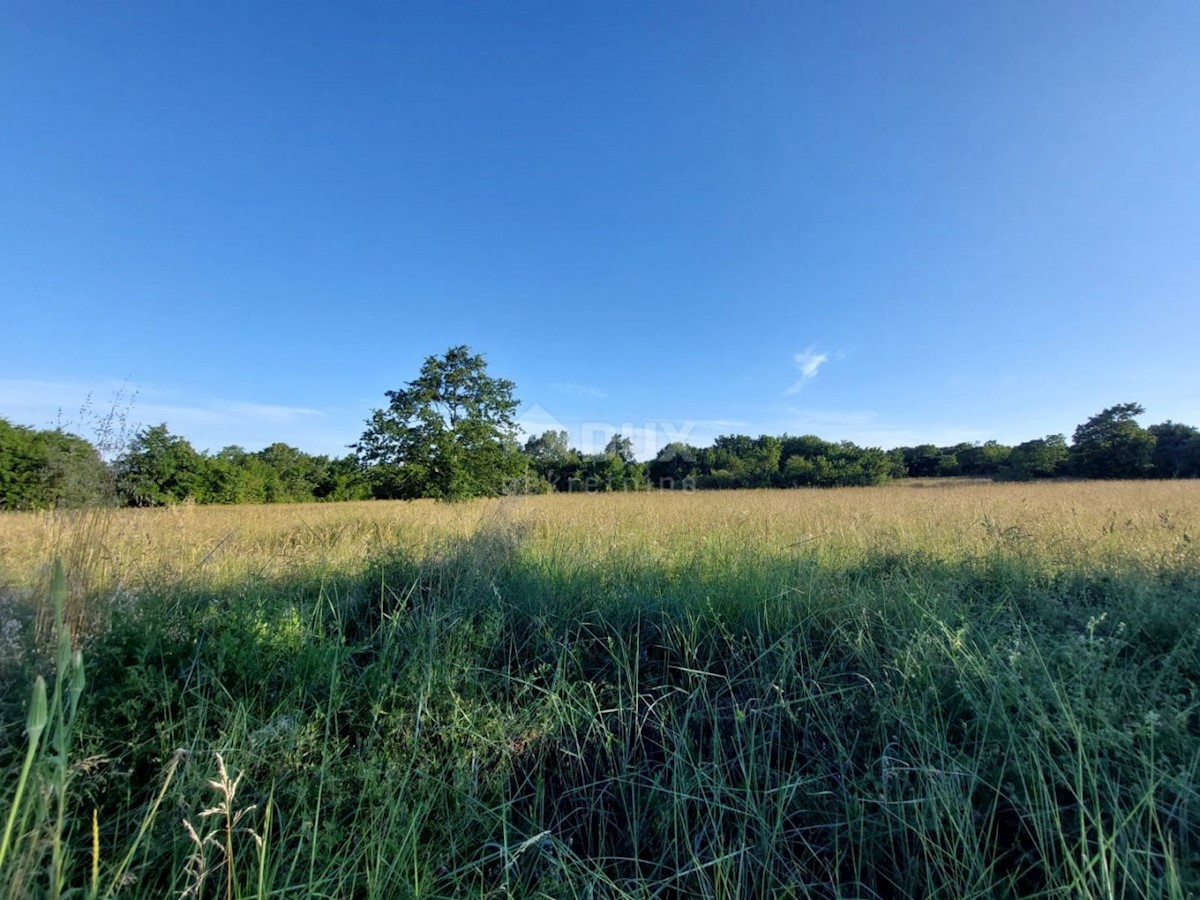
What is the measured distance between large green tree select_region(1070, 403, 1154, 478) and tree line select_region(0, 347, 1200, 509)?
0.05 m

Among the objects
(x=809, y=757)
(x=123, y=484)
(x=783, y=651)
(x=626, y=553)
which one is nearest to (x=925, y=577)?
(x=783, y=651)

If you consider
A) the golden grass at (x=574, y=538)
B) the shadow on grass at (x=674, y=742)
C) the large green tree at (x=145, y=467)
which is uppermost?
the large green tree at (x=145, y=467)

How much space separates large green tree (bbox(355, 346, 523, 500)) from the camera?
46.1 feet

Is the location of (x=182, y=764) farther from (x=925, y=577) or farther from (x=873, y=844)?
(x=925, y=577)

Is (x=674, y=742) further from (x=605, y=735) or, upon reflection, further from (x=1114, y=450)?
(x=1114, y=450)

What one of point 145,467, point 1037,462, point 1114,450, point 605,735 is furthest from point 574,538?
point 1114,450

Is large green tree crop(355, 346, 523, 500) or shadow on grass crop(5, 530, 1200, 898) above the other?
large green tree crop(355, 346, 523, 500)

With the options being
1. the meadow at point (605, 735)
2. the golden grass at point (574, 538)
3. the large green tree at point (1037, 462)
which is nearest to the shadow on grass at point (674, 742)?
the meadow at point (605, 735)

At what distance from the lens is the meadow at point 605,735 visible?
4.28 ft

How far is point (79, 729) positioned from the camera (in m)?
1.59

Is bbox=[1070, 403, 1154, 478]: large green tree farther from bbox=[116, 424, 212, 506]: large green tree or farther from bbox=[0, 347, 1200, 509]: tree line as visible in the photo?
bbox=[116, 424, 212, 506]: large green tree

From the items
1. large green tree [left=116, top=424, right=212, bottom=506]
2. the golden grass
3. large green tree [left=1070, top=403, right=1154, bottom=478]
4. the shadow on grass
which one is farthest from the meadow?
large green tree [left=1070, top=403, right=1154, bottom=478]

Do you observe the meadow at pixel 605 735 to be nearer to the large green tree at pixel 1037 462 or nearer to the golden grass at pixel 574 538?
the golden grass at pixel 574 538

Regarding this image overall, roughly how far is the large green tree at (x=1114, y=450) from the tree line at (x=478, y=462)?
0.05m
